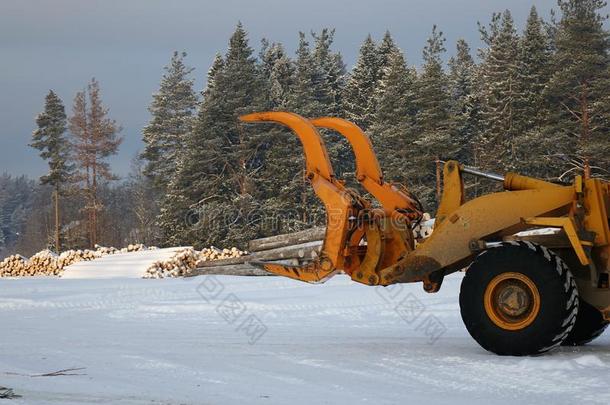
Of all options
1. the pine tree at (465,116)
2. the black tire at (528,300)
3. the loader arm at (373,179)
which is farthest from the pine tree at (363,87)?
the black tire at (528,300)

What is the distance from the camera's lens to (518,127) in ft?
132

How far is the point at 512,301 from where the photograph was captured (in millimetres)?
7695

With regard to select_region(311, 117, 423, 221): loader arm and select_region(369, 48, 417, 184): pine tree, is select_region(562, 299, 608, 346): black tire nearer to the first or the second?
select_region(311, 117, 423, 221): loader arm

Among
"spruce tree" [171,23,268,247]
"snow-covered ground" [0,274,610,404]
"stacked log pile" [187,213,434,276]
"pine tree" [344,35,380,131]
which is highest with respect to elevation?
"pine tree" [344,35,380,131]

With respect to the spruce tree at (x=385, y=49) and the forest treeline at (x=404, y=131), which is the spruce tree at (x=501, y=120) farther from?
the spruce tree at (x=385, y=49)

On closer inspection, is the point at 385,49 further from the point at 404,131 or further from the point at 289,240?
the point at 289,240

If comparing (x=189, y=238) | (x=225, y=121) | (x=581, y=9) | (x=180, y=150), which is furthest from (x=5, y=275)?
(x=581, y=9)

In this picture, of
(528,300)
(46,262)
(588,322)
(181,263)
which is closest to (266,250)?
(181,263)

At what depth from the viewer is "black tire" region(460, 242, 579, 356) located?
292 inches

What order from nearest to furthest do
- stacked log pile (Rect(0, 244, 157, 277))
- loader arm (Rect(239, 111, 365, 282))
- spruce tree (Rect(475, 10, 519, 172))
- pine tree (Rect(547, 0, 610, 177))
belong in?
loader arm (Rect(239, 111, 365, 282)), stacked log pile (Rect(0, 244, 157, 277)), pine tree (Rect(547, 0, 610, 177)), spruce tree (Rect(475, 10, 519, 172))

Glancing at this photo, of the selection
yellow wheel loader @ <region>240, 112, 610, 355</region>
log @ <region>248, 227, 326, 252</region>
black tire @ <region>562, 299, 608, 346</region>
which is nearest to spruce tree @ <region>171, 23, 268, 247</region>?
log @ <region>248, 227, 326, 252</region>

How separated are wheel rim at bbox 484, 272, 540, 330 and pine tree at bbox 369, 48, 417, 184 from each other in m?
32.4

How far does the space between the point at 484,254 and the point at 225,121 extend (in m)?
35.5

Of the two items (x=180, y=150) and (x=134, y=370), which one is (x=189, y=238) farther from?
(x=134, y=370)
